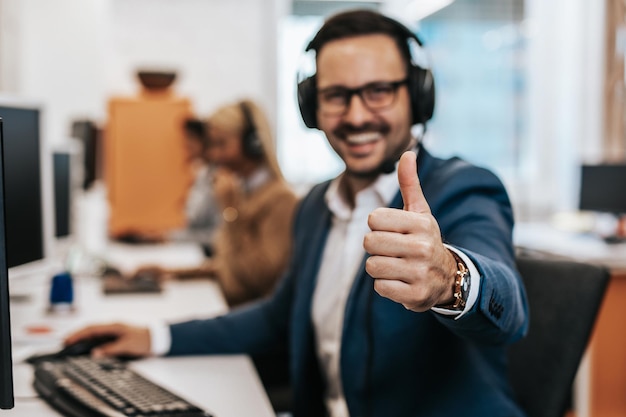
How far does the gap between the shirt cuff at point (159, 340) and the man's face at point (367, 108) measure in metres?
0.52

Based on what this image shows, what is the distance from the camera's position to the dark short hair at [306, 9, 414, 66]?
1.40 metres

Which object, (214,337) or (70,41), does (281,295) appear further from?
(70,41)

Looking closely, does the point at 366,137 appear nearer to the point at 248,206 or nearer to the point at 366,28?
the point at 366,28

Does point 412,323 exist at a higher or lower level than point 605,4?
lower

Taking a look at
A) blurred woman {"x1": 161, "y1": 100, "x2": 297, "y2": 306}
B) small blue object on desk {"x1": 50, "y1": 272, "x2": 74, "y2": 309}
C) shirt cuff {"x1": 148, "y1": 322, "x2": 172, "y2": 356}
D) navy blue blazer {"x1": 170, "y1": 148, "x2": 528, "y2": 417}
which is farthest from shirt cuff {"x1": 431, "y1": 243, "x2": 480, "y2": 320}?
blurred woman {"x1": 161, "y1": 100, "x2": 297, "y2": 306}

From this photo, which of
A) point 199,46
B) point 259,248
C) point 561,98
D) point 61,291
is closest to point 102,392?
point 61,291

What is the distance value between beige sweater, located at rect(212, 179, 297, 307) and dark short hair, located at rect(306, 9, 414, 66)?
4.46 ft

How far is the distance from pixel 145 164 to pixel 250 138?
51.0 inches

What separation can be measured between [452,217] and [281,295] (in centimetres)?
60

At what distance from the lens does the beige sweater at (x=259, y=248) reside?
2707 mm

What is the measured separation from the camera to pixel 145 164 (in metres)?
4.09

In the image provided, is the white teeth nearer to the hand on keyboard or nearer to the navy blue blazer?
the navy blue blazer

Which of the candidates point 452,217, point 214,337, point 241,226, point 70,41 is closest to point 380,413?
point 452,217

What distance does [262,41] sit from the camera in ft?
16.8
